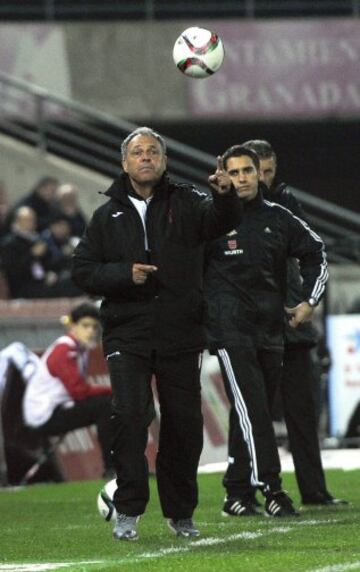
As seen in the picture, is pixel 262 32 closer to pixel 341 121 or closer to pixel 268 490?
pixel 341 121

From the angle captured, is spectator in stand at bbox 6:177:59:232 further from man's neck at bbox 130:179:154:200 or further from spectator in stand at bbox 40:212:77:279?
man's neck at bbox 130:179:154:200

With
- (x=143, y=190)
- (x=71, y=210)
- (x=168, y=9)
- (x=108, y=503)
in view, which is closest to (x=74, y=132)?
(x=168, y=9)

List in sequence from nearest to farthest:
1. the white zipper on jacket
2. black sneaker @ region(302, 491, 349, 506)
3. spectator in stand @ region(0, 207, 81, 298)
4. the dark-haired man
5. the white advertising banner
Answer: the white zipper on jacket, the dark-haired man, black sneaker @ region(302, 491, 349, 506), the white advertising banner, spectator in stand @ region(0, 207, 81, 298)

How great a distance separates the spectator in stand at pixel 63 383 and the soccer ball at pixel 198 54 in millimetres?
5041

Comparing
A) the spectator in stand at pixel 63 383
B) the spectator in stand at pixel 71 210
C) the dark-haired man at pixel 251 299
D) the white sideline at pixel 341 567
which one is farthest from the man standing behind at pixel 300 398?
the spectator in stand at pixel 71 210

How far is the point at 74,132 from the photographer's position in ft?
83.9

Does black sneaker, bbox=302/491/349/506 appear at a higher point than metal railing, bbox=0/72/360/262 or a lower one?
lower

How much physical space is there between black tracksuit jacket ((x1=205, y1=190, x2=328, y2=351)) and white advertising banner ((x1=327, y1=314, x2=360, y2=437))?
7.54 meters

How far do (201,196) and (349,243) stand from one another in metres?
11.7

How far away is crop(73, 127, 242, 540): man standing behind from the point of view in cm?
902

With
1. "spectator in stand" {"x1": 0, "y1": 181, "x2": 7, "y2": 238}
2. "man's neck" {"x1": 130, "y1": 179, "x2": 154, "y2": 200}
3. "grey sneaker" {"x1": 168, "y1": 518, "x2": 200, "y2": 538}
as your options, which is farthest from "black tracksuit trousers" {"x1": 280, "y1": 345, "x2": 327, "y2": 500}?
"spectator in stand" {"x1": 0, "y1": 181, "x2": 7, "y2": 238}

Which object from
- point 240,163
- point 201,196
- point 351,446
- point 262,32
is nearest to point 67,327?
point 351,446

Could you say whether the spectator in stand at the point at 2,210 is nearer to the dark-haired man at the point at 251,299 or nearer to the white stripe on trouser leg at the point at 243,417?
the dark-haired man at the point at 251,299

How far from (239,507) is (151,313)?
2.00 metres
